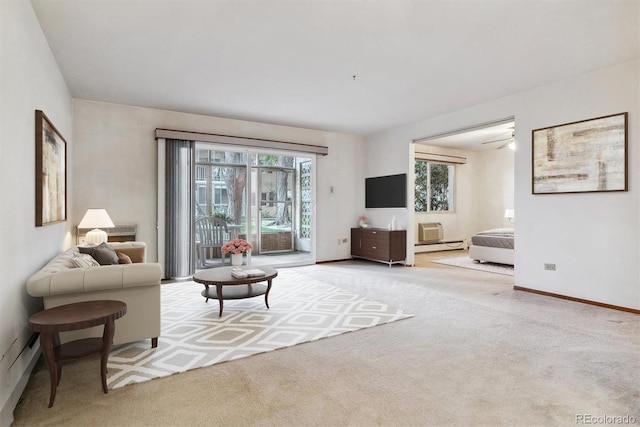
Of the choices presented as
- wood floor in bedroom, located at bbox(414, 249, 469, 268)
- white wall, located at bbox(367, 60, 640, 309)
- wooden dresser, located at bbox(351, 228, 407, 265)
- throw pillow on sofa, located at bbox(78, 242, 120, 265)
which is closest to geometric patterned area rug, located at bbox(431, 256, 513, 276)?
wood floor in bedroom, located at bbox(414, 249, 469, 268)

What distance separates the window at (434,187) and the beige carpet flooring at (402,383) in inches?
225

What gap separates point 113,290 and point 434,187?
8098 mm

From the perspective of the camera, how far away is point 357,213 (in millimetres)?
7457

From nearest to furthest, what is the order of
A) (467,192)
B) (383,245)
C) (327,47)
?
1. (327,47)
2. (383,245)
3. (467,192)

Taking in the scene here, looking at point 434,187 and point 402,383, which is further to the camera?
point 434,187

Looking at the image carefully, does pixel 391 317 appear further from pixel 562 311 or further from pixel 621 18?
pixel 621 18

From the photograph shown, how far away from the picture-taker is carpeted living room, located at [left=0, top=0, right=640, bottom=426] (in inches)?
79.6

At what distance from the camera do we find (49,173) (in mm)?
3066

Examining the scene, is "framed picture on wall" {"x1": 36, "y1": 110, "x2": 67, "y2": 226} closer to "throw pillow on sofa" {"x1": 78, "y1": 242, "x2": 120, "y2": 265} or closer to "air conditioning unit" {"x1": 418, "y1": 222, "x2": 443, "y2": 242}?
"throw pillow on sofa" {"x1": 78, "y1": 242, "x2": 120, "y2": 265}

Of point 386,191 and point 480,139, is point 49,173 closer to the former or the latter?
point 386,191

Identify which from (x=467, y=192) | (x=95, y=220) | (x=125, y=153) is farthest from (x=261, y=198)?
(x=467, y=192)

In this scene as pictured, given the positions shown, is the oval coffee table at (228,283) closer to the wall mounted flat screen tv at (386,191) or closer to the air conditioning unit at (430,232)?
the wall mounted flat screen tv at (386,191)

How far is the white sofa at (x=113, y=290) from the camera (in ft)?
7.33

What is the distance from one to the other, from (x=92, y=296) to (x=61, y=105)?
9.17 feet
